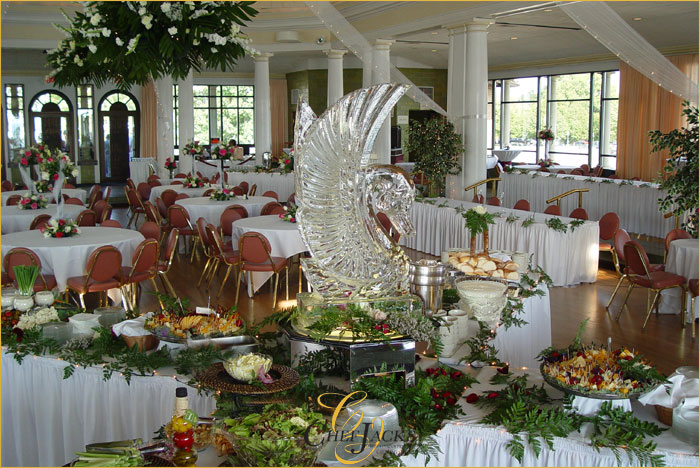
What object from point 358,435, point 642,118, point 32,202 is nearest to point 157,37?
point 358,435

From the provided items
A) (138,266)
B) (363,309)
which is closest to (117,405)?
(363,309)

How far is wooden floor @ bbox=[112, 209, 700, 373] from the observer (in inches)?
237

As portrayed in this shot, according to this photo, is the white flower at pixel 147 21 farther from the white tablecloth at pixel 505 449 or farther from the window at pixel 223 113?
the window at pixel 223 113

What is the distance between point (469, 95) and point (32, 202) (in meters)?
6.83

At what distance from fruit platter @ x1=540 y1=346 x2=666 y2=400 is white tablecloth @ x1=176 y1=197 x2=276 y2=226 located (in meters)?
7.13

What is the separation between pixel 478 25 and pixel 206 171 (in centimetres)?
967

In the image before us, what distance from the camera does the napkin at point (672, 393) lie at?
268 centimetres

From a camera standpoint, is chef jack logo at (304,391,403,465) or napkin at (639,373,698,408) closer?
chef jack logo at (304,391,403,465)

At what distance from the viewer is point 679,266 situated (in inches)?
274

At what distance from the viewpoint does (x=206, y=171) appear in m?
19.1

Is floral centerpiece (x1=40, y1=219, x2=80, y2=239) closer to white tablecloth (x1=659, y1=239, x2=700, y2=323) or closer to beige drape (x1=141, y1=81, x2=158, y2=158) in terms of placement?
white tablecloth (x1=659, y1=239, x2=700, y2=323)

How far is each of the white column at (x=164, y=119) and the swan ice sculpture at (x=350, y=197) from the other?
37.5ft

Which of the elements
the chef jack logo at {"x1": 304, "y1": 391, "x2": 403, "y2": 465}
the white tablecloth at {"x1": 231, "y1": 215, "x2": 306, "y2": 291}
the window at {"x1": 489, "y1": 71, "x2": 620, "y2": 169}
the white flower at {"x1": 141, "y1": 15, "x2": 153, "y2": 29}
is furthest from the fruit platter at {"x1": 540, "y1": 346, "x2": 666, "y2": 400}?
the window at {"x1": 489, "y1": 71, "x2": 620, "y2": 169}

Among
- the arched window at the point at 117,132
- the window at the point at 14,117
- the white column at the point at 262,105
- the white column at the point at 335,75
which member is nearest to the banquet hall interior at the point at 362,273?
the white column at the point at 335,75
